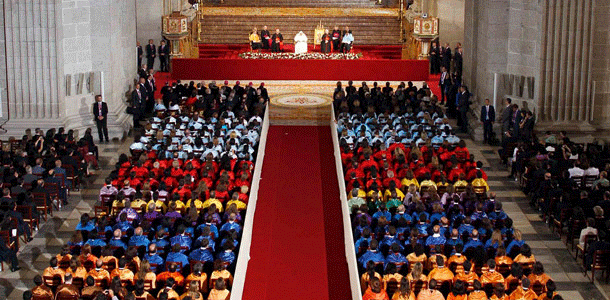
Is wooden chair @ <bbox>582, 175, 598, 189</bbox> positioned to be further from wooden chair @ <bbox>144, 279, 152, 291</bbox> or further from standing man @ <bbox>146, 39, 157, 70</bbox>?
standing man @ <bbox>146, 39, 157, 70</bbox>

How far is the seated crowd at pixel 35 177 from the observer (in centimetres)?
2128

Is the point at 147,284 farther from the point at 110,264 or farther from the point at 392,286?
the point at 392,286

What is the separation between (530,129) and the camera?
94.7 ft

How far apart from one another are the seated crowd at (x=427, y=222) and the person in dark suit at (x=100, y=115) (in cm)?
736

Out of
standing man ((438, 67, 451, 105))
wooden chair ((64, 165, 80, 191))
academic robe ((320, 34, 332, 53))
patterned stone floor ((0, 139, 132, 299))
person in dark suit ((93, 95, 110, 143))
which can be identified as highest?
academic robe ((320, 34, 332, 53))

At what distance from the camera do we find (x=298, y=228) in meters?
23.3

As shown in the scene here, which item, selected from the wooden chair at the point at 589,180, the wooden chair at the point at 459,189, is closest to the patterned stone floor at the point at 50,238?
the wooden chair at the point at 459,189

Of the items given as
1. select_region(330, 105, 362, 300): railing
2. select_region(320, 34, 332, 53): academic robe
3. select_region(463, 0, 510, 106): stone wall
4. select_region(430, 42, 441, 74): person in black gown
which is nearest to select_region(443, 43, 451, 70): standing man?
select_region(430, 42, 441, 74): person in black gown

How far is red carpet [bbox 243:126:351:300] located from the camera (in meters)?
20.2

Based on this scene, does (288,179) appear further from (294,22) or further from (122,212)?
(294,22)

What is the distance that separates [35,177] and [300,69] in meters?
16.9

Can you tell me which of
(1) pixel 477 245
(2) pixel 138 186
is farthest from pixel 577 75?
(2) pixel 138 186

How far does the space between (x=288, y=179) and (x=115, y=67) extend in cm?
882

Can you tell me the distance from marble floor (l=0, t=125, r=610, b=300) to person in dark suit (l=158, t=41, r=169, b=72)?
12680 millimetres
